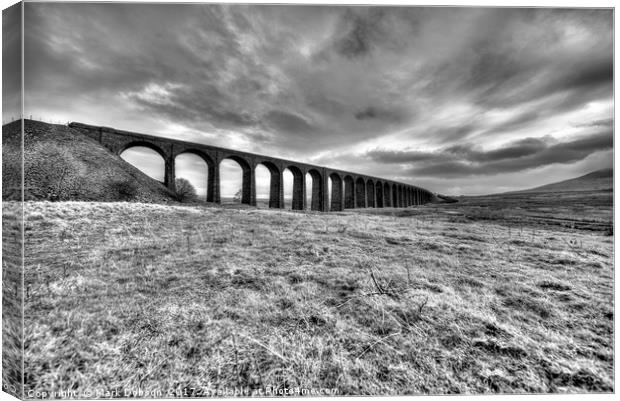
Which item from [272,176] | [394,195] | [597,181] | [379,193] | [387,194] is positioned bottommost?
[597,181]

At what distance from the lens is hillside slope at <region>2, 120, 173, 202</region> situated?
11.2 metres

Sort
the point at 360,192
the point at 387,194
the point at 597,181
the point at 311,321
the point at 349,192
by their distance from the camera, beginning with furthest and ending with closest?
the point at 387,194, the point at 360,192, the point at 349,192, the point at 597,181, the point at 311,321

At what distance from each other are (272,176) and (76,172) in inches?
823

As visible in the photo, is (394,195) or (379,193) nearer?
(379,193)

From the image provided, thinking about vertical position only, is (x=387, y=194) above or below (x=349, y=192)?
below

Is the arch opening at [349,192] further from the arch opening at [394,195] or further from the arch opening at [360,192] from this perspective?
the arch opening at [394,195]

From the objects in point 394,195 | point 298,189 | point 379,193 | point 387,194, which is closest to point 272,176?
point 298,189

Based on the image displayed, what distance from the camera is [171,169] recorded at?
22.0 meters

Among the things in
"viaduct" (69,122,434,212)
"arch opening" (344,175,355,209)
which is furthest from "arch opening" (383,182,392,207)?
"arch opening" (344,175,355,209)

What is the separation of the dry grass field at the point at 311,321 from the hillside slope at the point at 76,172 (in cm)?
1009

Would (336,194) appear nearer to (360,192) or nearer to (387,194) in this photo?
(360,192)

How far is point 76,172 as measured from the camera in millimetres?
12930

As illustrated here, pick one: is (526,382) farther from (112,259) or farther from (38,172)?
(38,172)

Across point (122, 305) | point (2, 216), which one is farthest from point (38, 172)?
point (122, 305)
